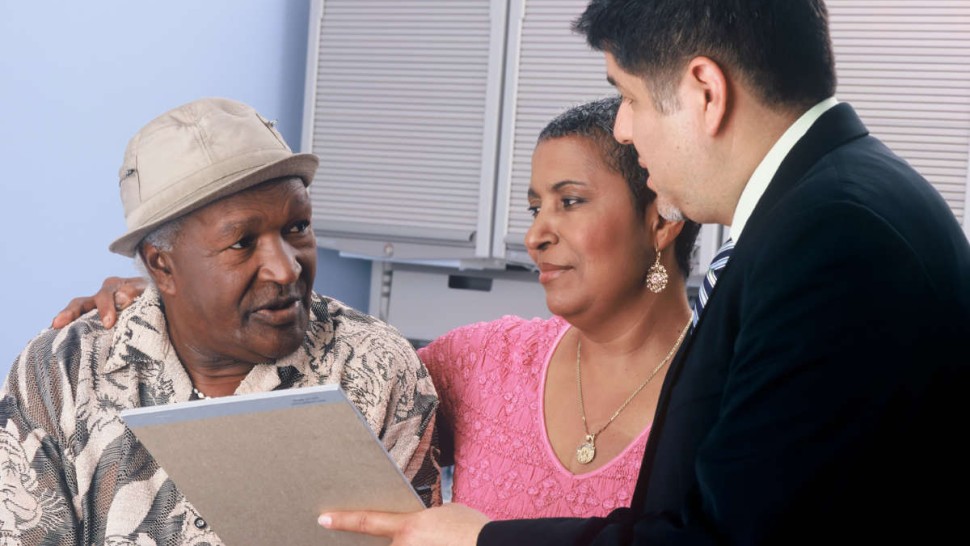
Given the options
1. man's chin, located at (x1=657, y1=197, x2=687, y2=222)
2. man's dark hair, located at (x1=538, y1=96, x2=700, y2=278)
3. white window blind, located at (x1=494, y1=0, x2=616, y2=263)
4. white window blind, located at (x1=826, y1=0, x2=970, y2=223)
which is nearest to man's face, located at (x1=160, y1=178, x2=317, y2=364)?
man's dark hair, located at (x1=538, y1=96, x2=700, y2=278)

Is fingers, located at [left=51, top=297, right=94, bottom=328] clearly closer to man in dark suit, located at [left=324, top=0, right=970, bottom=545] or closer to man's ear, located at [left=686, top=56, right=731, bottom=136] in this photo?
man in dark suit, located at [left=324, top=0, right=970, bottom=545]

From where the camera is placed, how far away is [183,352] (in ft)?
5.95

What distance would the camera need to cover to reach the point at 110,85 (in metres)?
2.93

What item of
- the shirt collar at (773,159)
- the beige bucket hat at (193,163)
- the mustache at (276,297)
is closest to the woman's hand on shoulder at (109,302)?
the beige bucket hat at (193,163)

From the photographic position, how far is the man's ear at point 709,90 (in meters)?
1.16

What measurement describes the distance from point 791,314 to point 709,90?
292 mm

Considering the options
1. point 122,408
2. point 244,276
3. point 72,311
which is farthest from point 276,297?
Answer: point 72,311

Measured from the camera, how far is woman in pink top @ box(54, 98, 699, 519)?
5.78ft

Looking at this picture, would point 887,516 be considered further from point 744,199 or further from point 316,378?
point 316,378

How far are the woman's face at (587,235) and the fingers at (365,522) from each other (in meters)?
0.51

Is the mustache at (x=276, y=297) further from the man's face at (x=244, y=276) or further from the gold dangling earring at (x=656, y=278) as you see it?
the gold dangling earring at (x=656, y=278)

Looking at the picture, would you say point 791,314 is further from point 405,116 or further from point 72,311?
point 405,116

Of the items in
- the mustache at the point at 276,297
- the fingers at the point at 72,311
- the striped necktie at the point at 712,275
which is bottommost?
the fingers at the point at 72,311

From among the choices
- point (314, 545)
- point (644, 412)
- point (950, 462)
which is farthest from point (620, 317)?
point (950, 462)
